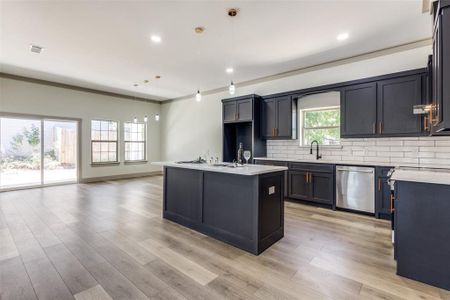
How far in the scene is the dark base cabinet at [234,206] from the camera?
2.58m

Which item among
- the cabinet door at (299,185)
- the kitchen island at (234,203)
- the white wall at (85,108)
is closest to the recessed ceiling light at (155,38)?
the kitchen island at (234,203)

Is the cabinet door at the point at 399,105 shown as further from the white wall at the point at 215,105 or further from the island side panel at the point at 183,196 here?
the island side panel at the point at 183,196

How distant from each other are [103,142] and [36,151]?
1813 mm

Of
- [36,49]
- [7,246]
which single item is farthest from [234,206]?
[36,49]

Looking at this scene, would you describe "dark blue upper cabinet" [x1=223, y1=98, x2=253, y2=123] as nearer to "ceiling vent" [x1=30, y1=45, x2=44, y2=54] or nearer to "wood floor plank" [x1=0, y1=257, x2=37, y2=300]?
"ceiling vent" [x1=30, y1=45, x2=44, y2=54]

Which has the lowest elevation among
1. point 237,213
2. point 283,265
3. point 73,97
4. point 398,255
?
point 283,265

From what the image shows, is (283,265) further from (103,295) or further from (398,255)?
(103,295)

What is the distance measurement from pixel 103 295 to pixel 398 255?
8.84 feet

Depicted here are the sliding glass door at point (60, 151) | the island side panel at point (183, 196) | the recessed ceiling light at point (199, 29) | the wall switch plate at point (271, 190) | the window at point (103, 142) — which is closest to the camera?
the wall switch plate at point (271, 190)

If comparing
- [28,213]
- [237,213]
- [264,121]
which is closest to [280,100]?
[264,121]

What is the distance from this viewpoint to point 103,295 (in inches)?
71.1

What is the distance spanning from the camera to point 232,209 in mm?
2785

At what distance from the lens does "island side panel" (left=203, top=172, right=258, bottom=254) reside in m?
2.58

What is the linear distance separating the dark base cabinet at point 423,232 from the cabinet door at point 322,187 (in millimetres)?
2138
